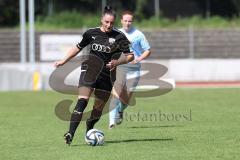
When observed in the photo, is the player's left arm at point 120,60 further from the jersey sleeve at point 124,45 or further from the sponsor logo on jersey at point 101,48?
the sponsor logo on jersey at point 101,48

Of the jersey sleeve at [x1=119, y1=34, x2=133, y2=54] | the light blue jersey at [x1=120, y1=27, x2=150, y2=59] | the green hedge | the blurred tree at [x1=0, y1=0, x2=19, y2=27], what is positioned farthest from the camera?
the blurred tree at [x1=0, y1=0, x2=19, y2=27]

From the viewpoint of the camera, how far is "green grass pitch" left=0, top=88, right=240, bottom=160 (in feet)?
32.2

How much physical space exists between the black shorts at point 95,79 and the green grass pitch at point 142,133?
0.89 meters

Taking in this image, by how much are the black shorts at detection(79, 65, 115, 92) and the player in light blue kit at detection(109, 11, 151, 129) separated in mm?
2558

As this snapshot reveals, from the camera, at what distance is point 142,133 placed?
12.8 m

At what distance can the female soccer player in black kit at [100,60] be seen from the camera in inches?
427

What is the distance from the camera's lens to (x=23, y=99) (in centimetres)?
2350

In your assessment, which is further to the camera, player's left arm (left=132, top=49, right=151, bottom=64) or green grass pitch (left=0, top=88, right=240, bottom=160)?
player's left arm (left=132, top=49, right=151, bottom=64)

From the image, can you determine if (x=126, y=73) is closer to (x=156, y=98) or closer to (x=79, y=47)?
(x=79, y=47)

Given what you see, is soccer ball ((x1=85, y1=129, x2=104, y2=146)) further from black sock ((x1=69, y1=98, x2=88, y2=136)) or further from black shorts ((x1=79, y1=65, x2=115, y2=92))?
black shorts ((x1=79, y1=65, x2=115, y2=92))

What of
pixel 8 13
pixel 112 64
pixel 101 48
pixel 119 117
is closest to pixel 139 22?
pixel 8 13

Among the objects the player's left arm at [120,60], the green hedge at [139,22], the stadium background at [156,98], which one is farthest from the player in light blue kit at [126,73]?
the green hedge at [139,22]

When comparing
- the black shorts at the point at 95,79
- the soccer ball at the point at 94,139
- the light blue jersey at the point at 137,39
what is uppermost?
the black shorts at the point at 95,79

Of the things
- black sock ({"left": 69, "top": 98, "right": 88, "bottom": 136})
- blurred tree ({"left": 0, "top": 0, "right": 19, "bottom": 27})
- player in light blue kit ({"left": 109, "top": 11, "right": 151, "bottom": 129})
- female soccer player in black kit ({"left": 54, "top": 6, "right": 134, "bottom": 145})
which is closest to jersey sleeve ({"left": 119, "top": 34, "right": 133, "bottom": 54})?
female soccer player in black kit ({"left": 54, "top": 6, "right": 134, "bottom": 145})
